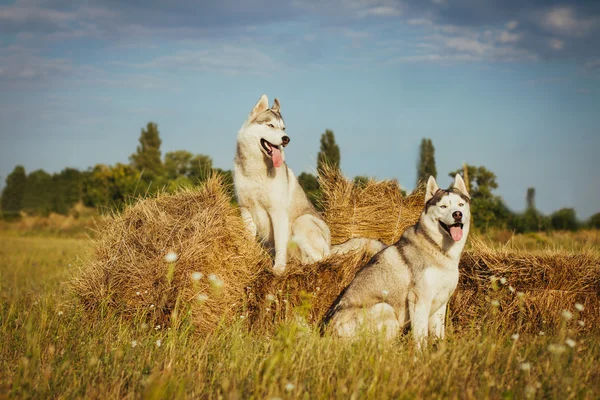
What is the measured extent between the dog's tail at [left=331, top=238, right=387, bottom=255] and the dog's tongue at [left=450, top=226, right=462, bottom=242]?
119 cm

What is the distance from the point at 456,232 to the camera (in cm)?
571

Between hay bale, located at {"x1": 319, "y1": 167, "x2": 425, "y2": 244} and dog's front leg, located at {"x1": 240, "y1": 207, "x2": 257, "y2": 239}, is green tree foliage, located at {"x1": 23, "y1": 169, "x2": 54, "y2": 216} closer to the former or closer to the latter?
hay bale, located at {"x1": 319, "y1": 167, "x2": 425, "y2": 244}

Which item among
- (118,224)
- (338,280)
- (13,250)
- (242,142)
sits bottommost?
(13,250)

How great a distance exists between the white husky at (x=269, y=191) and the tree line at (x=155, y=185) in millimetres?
345

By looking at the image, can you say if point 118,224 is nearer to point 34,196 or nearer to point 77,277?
point 77,277

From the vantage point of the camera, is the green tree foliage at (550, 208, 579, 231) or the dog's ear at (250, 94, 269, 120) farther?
the green tree foliage at (550, 208, 579, 231)

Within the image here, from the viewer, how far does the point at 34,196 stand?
2245 inches

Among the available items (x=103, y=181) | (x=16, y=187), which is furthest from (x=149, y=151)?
(x=103, y=181)

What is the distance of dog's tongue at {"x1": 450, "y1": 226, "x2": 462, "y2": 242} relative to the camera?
5.68 meters

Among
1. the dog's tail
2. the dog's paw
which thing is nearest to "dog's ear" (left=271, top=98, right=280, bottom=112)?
the dog's tail

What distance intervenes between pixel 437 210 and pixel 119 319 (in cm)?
367

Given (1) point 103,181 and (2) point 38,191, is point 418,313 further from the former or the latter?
(2) point 38,191

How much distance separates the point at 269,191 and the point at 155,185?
18456mm

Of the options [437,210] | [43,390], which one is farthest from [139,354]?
[437,210]
